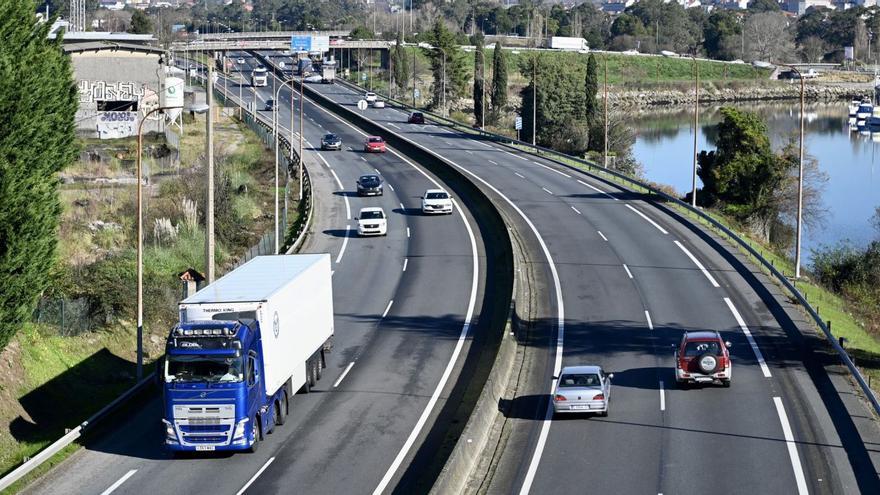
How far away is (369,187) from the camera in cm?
7469

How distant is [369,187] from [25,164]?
149 ft

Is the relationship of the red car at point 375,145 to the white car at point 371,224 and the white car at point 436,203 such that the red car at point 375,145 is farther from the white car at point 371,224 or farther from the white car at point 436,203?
the white car at point 371,224

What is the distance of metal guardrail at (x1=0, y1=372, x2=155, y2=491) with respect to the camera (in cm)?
2684

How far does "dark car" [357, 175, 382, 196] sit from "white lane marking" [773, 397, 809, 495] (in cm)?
4342

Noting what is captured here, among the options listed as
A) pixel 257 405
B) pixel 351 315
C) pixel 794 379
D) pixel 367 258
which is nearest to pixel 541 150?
pixel 367 258

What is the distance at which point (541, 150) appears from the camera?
96500mm

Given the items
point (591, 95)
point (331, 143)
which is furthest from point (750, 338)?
point (591, 95)

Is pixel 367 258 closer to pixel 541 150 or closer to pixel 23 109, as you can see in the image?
pixel 23 109

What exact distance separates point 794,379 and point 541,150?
61.5 m

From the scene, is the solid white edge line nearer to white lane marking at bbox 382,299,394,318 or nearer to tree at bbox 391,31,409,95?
white lane marking at bbox 382,299,394,318

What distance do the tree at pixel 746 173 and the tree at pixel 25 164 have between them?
53.0m

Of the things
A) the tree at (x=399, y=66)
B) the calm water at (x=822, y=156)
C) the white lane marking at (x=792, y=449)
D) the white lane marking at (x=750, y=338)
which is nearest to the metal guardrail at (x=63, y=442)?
the white lane marking at (x=792, y=449)

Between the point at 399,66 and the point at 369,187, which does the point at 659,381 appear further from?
the point at 399,66

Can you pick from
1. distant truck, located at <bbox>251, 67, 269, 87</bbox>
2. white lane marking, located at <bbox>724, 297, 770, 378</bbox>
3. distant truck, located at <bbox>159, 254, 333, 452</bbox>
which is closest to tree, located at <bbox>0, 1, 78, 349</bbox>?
distant truck, located at <bbox>159, 254, 333, 452</bbox>
